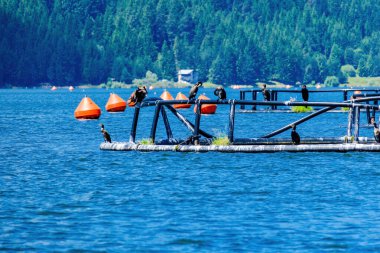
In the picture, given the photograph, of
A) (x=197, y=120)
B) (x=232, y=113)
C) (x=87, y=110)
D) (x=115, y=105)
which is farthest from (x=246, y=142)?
(x=115, y=105)

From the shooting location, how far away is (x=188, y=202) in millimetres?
33469

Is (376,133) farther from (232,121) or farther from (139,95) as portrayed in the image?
(139,95)

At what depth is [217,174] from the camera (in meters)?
41.7

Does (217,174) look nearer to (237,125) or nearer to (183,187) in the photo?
(183,187)

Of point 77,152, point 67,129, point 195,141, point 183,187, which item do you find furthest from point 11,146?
point 183,187

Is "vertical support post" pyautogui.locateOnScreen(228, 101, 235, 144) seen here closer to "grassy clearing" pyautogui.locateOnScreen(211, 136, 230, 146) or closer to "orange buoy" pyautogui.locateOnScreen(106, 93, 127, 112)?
"grassy clearing" pyautogui.locateOnScreen(211, 136, 230, 146)

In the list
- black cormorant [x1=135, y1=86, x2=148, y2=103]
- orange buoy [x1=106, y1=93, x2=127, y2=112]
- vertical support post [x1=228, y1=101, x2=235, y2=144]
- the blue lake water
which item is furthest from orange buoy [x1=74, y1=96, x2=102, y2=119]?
vertical support post [x1=228, y1=101, x2=235, y2=144]

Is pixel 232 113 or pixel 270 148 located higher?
pixel 232 113

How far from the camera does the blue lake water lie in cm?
2660

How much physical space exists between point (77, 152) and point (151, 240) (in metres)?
28.5

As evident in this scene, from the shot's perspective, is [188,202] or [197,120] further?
[197,120]

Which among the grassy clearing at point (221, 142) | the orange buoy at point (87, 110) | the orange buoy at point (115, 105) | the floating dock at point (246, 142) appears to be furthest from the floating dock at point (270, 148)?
the orange buoy at point (115, 105)

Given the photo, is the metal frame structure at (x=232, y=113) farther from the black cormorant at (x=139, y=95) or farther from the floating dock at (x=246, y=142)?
the black cormorant at (x=139, y=95)

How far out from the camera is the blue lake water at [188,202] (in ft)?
87.3
